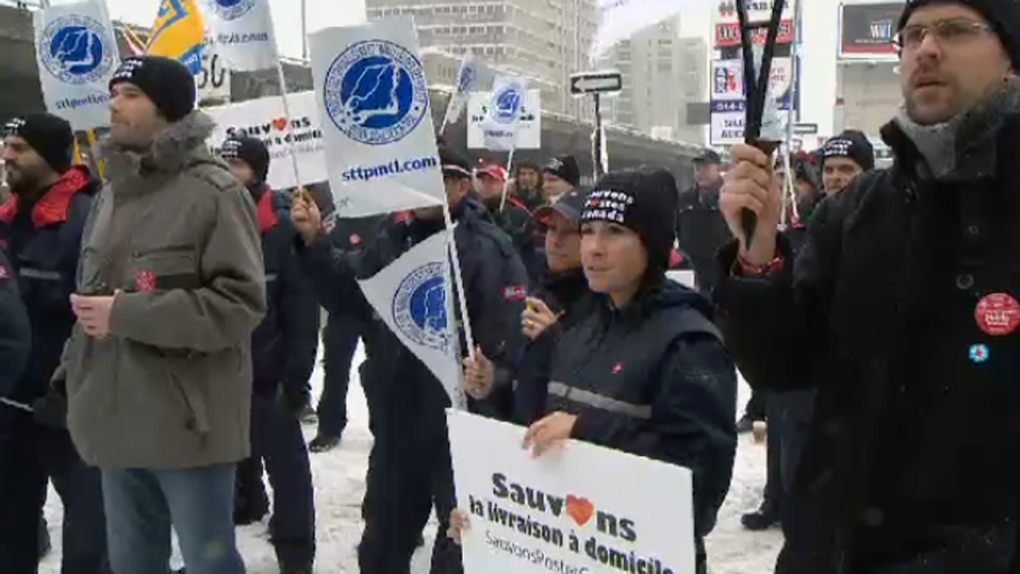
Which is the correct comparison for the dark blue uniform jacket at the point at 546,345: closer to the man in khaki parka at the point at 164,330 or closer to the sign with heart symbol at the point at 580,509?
the sign with heart symbol at the point at 580,509

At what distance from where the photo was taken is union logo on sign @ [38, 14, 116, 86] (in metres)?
6.11

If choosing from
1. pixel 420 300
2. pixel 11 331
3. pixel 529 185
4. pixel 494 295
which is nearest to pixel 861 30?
pixel 529 185

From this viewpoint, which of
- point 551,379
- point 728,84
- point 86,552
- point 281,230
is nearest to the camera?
point 551,379

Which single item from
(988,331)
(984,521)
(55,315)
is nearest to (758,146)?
(988,331)

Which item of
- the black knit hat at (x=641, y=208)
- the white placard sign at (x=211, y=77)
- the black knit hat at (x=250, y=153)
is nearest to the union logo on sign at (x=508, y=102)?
the white placard sign at (x=211, y=77)

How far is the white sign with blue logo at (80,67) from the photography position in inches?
240

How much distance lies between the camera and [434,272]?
4258 millimetres

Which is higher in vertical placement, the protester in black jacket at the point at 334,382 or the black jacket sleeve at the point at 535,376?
the black jacket sleeve at the point at 535,376

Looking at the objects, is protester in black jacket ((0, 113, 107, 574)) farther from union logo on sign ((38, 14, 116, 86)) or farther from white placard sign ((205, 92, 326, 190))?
union logo on sign ((38, 14, 116, 86))

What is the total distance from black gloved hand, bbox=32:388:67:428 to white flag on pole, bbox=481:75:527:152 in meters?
8.34

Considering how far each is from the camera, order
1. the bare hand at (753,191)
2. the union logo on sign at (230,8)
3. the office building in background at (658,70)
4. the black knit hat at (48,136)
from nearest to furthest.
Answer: the bare hand at (753,191) < the office building in background at (658,70) < the black knit hat at (48,136) < the union logo on sign at (230,8)

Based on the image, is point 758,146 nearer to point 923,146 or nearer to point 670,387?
point 923,146

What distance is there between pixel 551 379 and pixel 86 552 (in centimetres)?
258

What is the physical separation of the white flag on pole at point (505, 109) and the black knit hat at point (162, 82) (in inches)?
339
